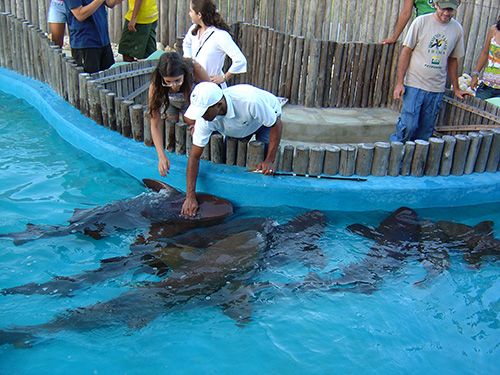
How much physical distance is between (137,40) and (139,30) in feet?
0.51

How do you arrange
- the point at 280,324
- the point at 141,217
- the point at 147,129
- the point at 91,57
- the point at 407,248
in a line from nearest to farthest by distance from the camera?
the point at 280,324, the point at 407,248, the point at 141,217, the point at 147,129, the point at 91,57

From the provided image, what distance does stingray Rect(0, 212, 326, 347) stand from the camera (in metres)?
4.39

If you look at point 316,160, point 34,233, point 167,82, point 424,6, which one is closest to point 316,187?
point 316,160

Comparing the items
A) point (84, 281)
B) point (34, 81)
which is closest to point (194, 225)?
point (84, 281)

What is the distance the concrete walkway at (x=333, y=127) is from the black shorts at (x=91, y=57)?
2.61 m

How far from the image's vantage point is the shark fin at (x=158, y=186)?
6090mm

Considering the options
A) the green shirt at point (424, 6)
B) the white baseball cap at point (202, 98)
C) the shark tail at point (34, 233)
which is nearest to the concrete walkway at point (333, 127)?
the green shirt at point (424, 6)

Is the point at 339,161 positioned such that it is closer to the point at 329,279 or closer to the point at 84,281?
the point at 329,279

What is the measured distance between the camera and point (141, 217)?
5730mm

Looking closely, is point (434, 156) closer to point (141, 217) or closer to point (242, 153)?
point (242, 153)

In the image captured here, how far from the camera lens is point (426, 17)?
22.4ft

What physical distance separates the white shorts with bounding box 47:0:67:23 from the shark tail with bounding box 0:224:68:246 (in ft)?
12.3

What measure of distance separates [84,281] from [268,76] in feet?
16.7

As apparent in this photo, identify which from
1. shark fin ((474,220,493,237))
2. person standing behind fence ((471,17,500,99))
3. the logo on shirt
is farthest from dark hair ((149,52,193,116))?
person standing behind fence ((471,17,500,99))
